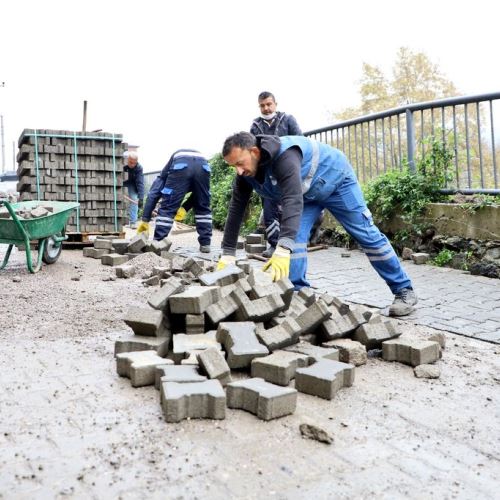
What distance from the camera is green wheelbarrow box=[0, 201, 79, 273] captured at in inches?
284

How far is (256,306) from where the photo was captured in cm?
388

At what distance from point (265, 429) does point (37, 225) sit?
562 centimetres

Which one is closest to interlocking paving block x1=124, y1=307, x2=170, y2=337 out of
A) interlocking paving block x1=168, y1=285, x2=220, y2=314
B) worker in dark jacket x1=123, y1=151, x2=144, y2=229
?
interlocking paving block x1=168, y1=285, x2=220, y2=314

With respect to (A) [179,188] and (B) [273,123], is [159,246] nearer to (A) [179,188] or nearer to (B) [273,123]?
(A) [179,188]

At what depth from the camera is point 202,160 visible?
9195 mm

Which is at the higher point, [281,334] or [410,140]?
[410,140]

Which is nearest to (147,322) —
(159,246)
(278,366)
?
(278,366)

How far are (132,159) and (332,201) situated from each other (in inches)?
372

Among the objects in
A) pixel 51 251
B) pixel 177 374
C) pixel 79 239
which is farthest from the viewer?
Result: pixel 79 239

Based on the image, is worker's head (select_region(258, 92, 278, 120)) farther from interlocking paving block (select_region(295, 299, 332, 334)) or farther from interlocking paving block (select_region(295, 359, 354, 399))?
interlocking paving block (select_region(295, 359, 354, 399))

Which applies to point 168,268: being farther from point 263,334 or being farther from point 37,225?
point 263,334

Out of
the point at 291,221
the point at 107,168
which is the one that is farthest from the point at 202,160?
the point at 291,221

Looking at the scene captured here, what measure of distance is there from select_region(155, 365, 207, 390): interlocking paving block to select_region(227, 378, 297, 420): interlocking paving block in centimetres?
20

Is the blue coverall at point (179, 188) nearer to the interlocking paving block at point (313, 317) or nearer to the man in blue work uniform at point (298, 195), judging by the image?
the man in blue work uniform at point (298, 195)
